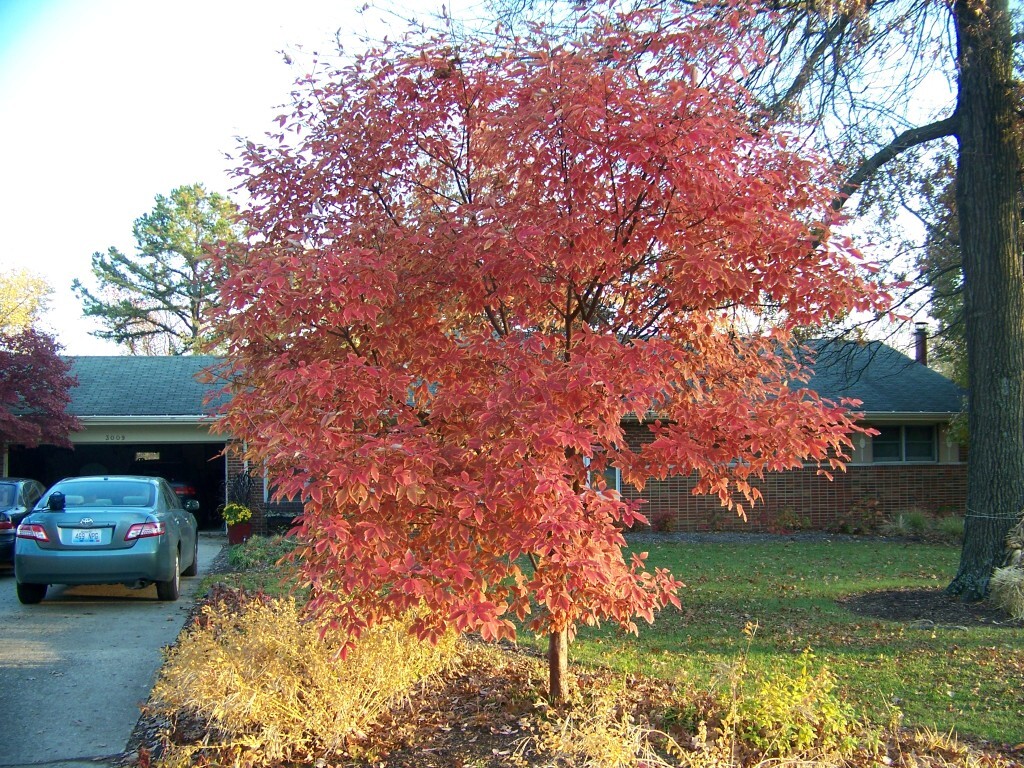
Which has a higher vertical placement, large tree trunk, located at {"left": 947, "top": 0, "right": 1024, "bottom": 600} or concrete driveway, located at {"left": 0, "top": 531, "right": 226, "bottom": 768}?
large tree trunk, located at {"left": 947, "top": 0, "right": 1024, "bottom": 600}

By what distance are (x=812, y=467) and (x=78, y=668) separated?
1506cm

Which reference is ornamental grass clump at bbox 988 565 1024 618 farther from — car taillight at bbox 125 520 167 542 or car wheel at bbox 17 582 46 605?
car wheel at bbox 17 582 46 605

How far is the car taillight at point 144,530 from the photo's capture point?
9227 mm

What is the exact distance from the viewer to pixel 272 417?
410 cm

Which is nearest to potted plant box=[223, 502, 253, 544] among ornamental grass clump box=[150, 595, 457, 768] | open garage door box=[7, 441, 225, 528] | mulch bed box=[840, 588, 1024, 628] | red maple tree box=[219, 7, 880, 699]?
open garage door box=[7, 441, 225, 528]

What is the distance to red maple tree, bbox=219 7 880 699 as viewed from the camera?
3709 mm

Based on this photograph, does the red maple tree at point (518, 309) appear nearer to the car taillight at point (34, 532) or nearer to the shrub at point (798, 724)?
the shrub at point (798, 724)

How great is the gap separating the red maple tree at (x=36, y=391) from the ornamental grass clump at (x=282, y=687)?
12.8m

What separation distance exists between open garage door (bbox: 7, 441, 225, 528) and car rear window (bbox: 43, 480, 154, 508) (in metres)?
11.8

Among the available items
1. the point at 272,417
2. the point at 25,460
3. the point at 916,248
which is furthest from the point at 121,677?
the point at 25,460

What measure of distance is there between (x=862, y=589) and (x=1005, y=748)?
216 inches

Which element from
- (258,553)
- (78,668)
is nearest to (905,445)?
(258,553)

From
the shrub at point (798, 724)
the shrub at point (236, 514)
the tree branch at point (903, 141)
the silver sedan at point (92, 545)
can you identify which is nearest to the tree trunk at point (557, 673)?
the shrub at point (798, 724)

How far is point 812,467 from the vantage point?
59.3 ft
